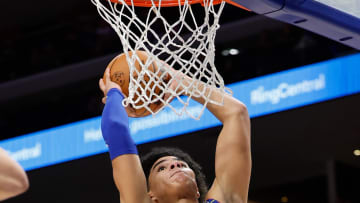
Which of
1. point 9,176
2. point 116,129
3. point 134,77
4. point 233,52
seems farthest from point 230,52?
point 9,176

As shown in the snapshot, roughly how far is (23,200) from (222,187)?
18.1ft

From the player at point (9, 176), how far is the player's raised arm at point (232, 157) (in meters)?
Answer: 1.36

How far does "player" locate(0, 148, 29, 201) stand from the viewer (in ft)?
4.51

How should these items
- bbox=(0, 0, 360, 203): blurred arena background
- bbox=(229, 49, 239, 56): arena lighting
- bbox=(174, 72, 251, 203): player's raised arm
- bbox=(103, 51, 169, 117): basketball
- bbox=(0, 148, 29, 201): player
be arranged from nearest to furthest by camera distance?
1. bbox=(0, 148, 29, 201): player
2. bbox=(103, 51, 169, 117): basketball
3. bbox=(174, 72, 251, 203): player's raised arm
4. bbox=(0, 0, 360, 203): blurred arena background
5. bbox=(229, 49, 239, 56): arena lighting

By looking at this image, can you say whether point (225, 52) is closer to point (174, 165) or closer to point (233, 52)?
point (233, 52)

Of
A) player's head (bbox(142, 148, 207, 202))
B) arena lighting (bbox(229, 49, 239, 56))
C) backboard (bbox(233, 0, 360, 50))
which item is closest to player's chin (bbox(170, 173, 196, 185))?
player's head (bbox(142, 148, 207, 202))

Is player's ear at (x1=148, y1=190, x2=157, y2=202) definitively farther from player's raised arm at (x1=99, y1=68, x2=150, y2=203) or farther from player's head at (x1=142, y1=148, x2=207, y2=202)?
player's raised arm at (x1=99, y1=68, x2=150, y2=203)

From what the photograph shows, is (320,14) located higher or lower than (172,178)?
higher

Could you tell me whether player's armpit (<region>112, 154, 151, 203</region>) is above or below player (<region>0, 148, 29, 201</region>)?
below

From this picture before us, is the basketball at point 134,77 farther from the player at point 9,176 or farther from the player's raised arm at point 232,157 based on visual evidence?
the player at point 9,176

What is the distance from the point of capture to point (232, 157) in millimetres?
2793

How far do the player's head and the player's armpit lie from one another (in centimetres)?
21

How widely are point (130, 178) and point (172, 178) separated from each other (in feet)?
0.88

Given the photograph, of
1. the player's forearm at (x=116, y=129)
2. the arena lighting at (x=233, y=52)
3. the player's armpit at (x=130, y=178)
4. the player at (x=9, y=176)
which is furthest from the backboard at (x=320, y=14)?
the arena lighting at (x=233, y=52)
